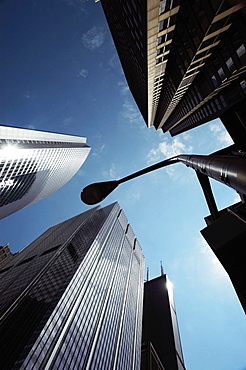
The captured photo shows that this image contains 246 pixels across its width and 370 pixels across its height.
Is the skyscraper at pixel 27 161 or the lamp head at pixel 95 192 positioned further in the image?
the skyscraper at pixel 27 161

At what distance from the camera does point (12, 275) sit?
124250mm

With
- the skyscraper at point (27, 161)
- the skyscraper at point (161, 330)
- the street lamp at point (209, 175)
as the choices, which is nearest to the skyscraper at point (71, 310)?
the skyscraper at point (161, 330)

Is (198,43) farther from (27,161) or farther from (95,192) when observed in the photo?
(27,161)

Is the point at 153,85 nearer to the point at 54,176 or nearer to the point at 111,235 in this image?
the point at 54,176

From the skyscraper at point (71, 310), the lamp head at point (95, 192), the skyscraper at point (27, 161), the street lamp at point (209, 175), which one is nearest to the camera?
the street lamp at point (209, 175)

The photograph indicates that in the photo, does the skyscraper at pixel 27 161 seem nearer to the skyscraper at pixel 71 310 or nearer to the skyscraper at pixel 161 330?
the skyscraper at pixel 71 310

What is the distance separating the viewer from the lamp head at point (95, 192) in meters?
6.91

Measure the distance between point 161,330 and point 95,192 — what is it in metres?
178

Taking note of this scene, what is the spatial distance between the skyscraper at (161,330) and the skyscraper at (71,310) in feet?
98.5

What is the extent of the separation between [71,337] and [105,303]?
94.1 feet

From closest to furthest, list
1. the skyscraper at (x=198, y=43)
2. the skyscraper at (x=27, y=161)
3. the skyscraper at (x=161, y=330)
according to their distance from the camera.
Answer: the skyscraper at (x=198, y=43) < the skyscraper at (x=27, y=161) < the skyscraper at (x=161, y=330)

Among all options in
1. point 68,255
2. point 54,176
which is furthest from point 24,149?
point 68,255

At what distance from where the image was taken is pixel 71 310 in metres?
78.4

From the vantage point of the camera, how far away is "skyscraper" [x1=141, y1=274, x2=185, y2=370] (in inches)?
4888
